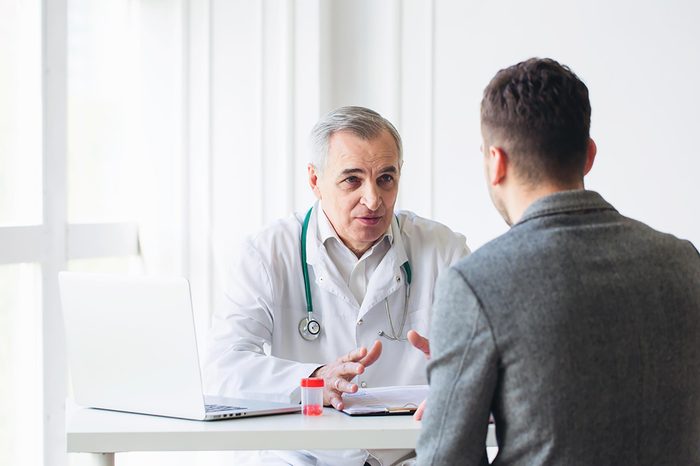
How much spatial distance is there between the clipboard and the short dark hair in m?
0.79

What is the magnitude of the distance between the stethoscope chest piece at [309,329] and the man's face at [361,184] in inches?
10.7

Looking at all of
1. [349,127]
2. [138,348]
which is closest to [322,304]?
[349,127]

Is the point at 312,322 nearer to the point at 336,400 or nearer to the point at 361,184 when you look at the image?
the point at 361,184

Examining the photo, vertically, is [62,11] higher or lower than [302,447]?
higher

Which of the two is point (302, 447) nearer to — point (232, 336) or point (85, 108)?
point (232, 336)

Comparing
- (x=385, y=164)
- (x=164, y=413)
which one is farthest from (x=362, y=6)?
(x=164, y=413)

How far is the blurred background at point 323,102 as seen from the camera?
399 cm

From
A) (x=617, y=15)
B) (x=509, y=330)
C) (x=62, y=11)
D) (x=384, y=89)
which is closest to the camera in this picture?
(x=509, y=330)

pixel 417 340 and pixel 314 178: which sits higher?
pixel 314 178

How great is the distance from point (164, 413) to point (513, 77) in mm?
1083

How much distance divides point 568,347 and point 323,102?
2.99 m

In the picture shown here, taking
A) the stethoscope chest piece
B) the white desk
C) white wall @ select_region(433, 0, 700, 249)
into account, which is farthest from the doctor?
white wall @ select_region(433, 0, 700, 249)

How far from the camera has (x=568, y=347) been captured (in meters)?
1.40

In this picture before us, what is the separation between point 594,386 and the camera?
4.61 ft
